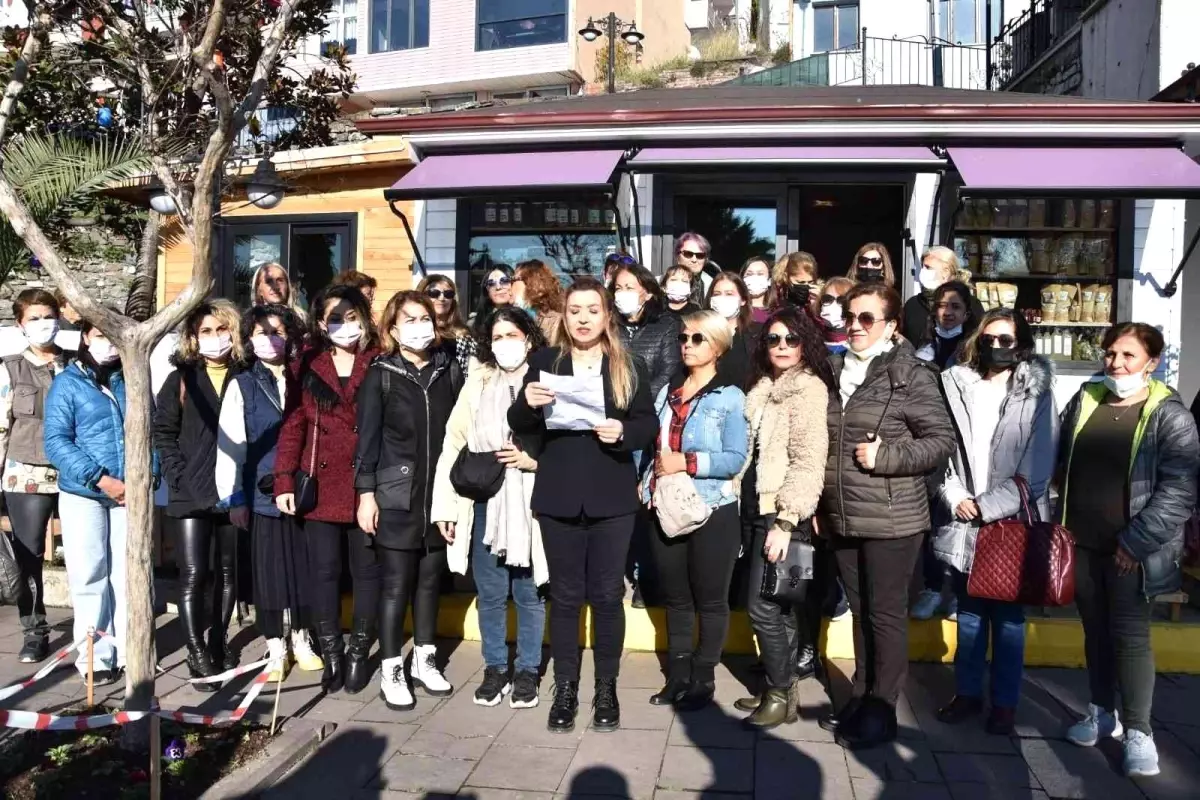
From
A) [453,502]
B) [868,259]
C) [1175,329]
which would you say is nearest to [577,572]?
[453,502]

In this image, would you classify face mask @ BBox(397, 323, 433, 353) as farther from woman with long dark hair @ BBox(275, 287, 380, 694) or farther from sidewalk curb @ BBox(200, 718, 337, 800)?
sidewalk curb @ BBox(200, 718, 337, 800)

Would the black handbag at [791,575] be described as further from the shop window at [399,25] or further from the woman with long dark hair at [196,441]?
the shop window at [399,25]


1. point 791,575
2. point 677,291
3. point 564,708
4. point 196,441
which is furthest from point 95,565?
point 791,575

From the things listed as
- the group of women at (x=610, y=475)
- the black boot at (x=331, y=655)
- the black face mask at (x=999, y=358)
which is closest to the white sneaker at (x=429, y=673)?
the group of women at (x=610, y=475)

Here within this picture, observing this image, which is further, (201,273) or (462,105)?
(462,105)

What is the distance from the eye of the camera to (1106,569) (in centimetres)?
407

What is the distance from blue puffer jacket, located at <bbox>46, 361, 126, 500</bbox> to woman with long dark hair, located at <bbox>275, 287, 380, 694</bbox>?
1.02 metres

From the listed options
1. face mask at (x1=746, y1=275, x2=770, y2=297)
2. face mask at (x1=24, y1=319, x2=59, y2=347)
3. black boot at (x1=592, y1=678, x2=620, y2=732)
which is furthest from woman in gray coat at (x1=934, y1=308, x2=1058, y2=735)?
face mask at (x1=24, y1=319, x2=59, y2=347)

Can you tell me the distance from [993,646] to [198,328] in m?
4.26

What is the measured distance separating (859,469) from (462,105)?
22.3 metres

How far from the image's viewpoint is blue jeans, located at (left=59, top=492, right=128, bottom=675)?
5.07 m

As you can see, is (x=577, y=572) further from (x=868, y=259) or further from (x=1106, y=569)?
(x=868, y=259)

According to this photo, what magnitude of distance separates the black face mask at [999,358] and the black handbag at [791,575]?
1.20m

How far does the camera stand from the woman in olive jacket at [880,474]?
4.02 metres
